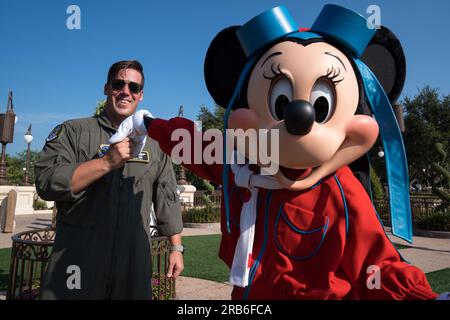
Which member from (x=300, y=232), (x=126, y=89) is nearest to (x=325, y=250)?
(x=300, y=232)

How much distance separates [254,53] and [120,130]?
0.89 metres

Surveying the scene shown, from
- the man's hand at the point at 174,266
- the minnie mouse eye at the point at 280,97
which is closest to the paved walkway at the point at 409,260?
the man's hand at the point at 174,266

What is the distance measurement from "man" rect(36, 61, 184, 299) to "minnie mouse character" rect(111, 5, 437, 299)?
357 mm

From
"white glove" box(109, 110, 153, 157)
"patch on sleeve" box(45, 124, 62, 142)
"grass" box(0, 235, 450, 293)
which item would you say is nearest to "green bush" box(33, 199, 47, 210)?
"grass" box(0, 235, 450, 293)

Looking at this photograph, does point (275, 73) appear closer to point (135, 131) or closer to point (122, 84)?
point (135, 131)

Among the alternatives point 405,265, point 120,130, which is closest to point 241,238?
point 405,265

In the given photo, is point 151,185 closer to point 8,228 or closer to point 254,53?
point 254,53

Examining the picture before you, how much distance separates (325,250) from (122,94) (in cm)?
163

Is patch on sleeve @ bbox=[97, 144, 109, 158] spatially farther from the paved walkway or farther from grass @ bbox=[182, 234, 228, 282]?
grass @ bbox=[182, 234, 228, 282]

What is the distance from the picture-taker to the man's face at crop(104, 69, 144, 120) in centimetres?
241

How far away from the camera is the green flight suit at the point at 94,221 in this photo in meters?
2.10

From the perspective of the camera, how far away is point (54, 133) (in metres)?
2.29

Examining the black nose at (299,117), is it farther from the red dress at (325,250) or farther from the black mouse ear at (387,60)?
the black mouse ear at (387,60)

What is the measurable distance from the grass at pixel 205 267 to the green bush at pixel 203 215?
4.30 m
